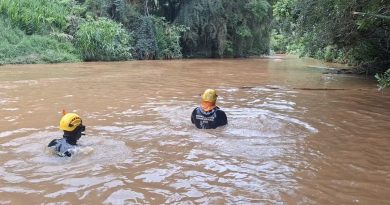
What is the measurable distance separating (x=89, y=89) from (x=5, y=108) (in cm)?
348

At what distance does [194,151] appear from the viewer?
666cm

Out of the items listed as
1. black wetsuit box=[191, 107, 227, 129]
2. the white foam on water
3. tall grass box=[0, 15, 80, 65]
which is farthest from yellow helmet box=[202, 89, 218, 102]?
tall grass box=[0, 15, 80, 65]

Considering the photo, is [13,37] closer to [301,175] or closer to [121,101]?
[121,101]

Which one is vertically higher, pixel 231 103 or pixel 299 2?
pixel 299 2

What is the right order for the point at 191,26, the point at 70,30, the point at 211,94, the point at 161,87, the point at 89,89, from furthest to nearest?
the point at 191,26 < the point at 70,30 < the point at 161,87 < the point at 89,89 < the point at 211,94

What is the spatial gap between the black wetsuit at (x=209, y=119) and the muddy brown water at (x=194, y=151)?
17 centimetres

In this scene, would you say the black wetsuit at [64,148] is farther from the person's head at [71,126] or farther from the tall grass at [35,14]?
the tall grass at [35,14]

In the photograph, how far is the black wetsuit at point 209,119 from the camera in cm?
815

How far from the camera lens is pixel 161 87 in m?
14.1

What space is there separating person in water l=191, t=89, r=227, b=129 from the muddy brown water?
0.63ft

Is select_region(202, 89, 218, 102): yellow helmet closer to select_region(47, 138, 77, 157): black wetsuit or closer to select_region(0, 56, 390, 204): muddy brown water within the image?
select_region(0, 56, 390, 204): muddy brown water

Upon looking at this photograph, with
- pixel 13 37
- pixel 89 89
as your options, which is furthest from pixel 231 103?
pixel 13 37

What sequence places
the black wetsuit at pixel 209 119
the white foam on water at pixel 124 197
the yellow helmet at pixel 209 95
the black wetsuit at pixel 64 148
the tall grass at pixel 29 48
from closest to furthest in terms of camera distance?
the white foam on water at pixel 124 197 → the black wetsuit at pixel 64 148 → the black wetsuit at pixel 209 119 → the yellow helmet at pixel 209 95 → the tall grass at pixel 29 48

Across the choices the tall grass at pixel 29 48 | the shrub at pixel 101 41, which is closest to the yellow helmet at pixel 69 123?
the tall grass at pixel 29 48
